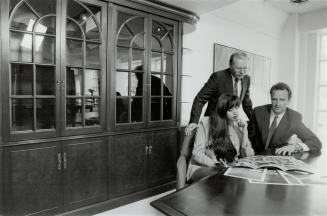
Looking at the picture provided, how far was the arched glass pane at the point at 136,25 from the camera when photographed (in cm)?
291

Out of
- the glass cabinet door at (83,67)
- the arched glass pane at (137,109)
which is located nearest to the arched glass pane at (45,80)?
the glass cabinet door at (83,67)

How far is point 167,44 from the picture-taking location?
3297mm

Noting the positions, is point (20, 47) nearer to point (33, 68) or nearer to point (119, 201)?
point (33, 68)

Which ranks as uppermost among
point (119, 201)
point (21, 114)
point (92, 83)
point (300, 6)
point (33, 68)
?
point (300, 6)

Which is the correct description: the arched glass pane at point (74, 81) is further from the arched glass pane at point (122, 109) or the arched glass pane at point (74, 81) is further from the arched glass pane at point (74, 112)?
the arched glass pane at point (122, 109)

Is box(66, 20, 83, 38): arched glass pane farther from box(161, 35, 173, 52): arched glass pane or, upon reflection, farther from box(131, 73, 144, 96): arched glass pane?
box(161, 35, 173, 52): arched glass pane

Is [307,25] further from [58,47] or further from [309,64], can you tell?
[58,47]

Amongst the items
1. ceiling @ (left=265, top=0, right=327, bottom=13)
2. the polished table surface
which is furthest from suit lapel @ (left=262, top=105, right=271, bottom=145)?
ceiling @ (left=265, top=0, right=327, bottom=13)

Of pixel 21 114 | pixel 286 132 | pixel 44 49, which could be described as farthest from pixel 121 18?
pixel 286 132

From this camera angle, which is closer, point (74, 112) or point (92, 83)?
point (74, 112)

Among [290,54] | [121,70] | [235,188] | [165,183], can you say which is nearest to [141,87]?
[121,70]

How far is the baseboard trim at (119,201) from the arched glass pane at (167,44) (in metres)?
1.72

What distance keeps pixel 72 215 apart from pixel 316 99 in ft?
16.5

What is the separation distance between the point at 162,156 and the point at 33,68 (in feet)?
5.78
